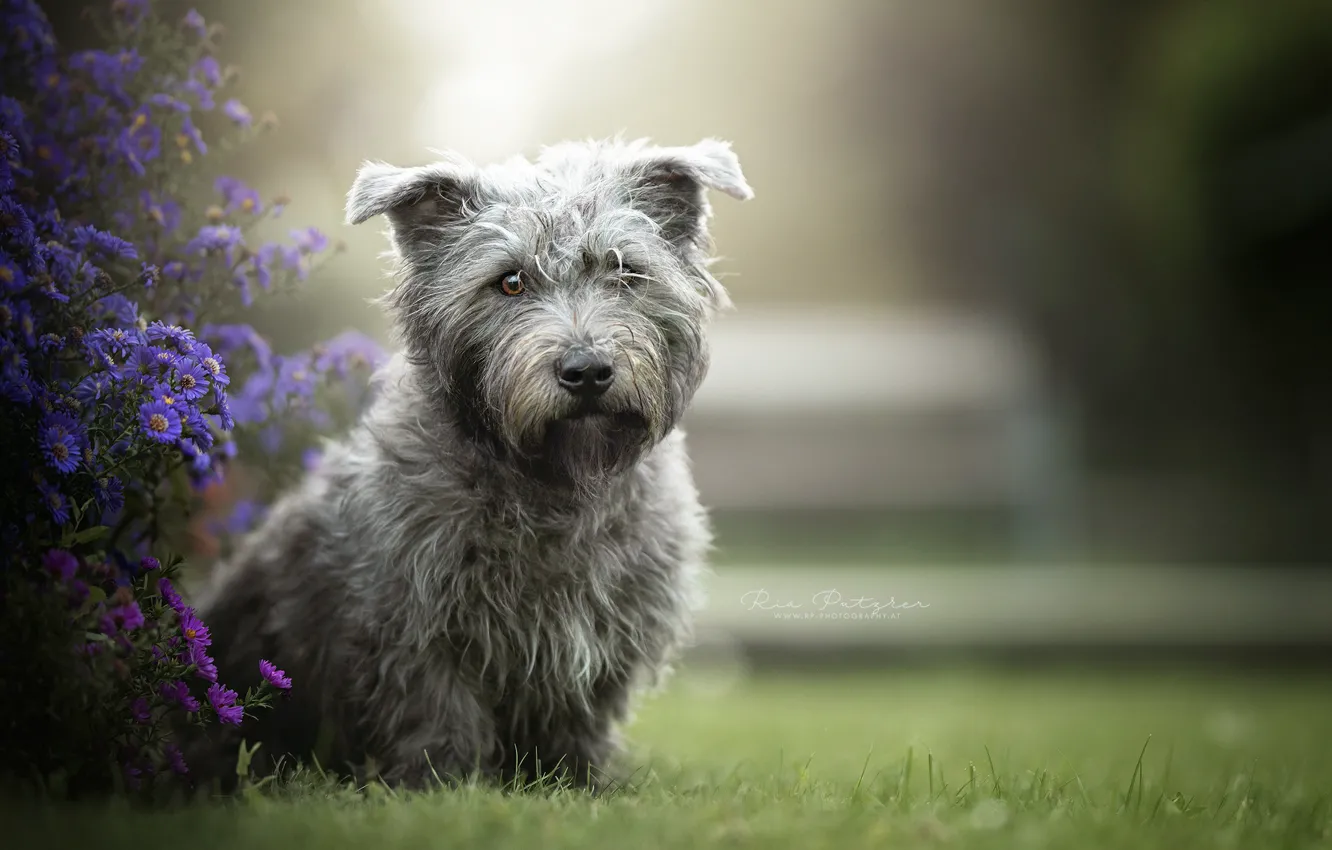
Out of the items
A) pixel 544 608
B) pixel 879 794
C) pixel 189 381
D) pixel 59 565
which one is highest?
pixel 189 381

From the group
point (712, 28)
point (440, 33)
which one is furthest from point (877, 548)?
point (440, 33)

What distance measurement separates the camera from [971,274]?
13.1m

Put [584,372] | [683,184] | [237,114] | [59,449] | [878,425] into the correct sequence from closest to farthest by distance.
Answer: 1. [59,449]
2. [584,372]
3. [683,184]
4. [237,114]
5. [878,425]

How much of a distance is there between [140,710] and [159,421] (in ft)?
2.40

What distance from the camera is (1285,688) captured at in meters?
7.68

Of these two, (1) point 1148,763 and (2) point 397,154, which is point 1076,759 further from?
(2) point 397,154

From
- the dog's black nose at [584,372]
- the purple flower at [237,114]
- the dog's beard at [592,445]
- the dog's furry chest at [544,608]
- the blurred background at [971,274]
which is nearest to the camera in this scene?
the dog's black nose at [584,372]

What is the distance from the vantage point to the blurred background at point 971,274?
7.77 m

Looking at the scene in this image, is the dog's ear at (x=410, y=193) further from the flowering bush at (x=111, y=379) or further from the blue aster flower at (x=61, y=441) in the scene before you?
the blue aster flower at (x=61, y=441)

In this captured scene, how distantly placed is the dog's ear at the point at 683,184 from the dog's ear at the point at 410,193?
54 centimetres

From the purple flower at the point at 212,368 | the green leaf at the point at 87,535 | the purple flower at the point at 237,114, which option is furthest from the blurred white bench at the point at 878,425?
the green leaf at the point at 87,535

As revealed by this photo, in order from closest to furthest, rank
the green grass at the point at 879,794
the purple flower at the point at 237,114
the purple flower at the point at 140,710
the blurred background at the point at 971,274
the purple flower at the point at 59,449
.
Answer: the green grass at the point at 879,794
the purple flower at the point at 59,449
the purple flower at the point at 140,710
the purple flower at the point at 237,114
the blurred background at the point at 971,274

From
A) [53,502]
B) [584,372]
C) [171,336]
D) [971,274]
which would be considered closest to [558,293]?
[584,372]

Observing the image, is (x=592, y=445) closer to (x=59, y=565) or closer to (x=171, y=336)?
(x=171, y=336)
